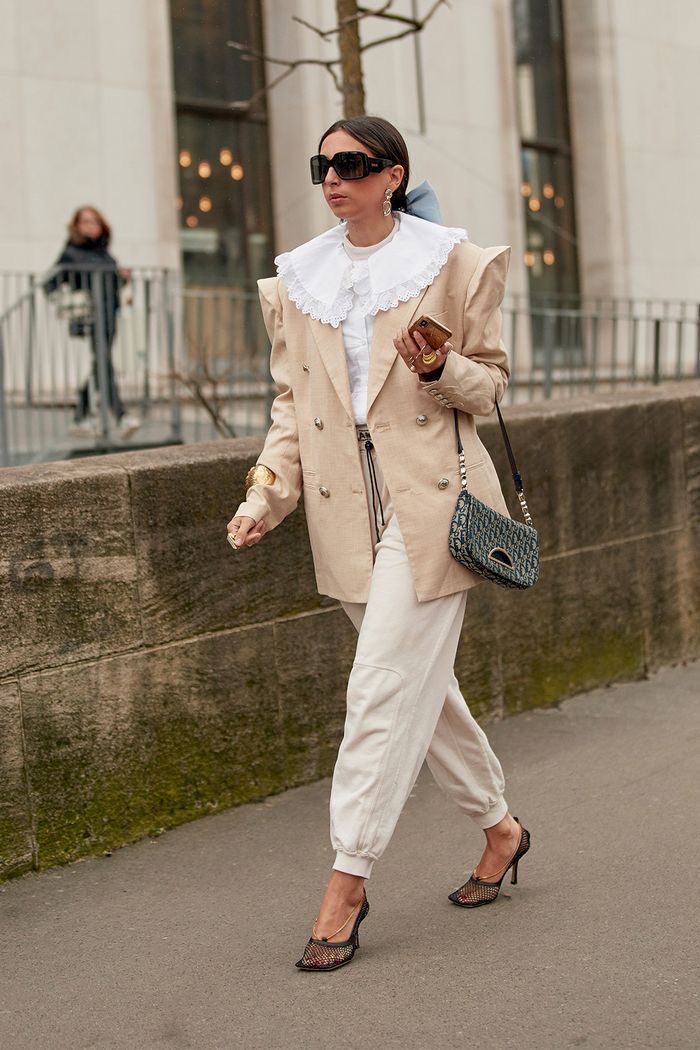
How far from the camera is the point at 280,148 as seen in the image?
48.7 ft

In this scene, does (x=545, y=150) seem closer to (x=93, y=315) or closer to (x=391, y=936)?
(x=93, y=315)

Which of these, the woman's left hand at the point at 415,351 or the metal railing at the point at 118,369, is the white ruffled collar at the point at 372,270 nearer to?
the woman's left hand at the point at 415,351

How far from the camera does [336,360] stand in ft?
12.7

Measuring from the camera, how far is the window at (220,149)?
14289 millimetres

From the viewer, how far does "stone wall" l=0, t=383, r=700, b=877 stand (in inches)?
176

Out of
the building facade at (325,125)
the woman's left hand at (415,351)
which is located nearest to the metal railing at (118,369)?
the building facade at (325,125)

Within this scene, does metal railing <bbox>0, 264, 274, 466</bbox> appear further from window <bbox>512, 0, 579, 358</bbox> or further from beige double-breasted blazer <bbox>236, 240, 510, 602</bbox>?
window <bbox>512, 0, 579, 358</bbox>

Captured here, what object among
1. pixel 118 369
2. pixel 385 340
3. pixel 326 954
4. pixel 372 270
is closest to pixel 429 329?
pixel 385 340

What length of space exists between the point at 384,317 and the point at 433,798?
6.63 ft

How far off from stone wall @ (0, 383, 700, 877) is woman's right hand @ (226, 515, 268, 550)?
0.90 m

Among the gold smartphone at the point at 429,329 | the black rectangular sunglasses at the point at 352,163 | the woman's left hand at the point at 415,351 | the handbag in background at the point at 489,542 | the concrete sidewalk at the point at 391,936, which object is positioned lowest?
the concrete sidewalk at the point at 391,936

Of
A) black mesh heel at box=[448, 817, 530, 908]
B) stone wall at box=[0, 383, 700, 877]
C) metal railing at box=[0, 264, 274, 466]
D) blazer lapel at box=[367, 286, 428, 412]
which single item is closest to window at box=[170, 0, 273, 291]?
metal railing at box=[0, 264, 274, 466]

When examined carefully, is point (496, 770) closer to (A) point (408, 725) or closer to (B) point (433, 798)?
(A) point (408, 725)

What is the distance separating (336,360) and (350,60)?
148 inches
